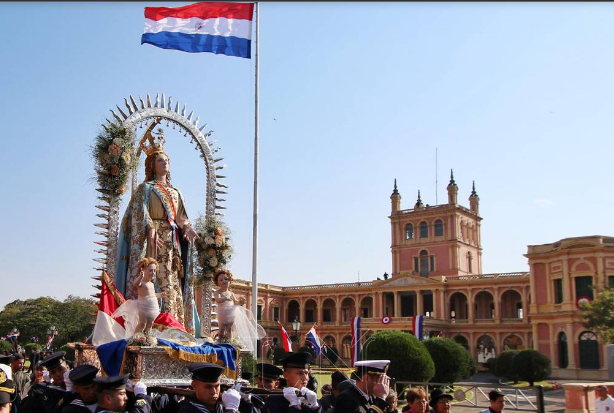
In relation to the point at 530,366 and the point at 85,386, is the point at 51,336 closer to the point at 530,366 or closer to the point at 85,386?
the point at 530,366

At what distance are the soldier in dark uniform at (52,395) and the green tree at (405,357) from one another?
61.1 ft

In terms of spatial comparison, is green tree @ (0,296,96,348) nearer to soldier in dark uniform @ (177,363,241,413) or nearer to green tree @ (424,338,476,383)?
green tree @ (424,338,476,383)

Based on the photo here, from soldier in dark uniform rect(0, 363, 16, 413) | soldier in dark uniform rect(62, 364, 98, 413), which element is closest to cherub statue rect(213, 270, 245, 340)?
soldier in dark uniform rect(0, 363, 16, 413)

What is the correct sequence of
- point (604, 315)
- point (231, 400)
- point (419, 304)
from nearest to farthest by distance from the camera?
point (231, 400), point (604, 315), point (419, 304)

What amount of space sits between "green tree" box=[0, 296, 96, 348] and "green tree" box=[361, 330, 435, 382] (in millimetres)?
31049

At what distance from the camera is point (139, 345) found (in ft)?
26.5

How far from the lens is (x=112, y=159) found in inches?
397

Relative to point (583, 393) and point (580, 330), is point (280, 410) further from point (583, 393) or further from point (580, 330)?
point (580, 330)

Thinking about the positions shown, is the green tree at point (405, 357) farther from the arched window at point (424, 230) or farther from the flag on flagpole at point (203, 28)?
the arched window at point (424, 230)

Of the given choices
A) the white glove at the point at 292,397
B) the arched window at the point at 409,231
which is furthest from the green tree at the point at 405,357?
the arched window at the point at 409,231

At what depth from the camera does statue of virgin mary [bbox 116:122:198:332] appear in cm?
999

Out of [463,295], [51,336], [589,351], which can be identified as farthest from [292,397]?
[463,295]

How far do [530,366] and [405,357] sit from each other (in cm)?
1499

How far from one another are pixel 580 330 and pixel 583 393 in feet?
114
